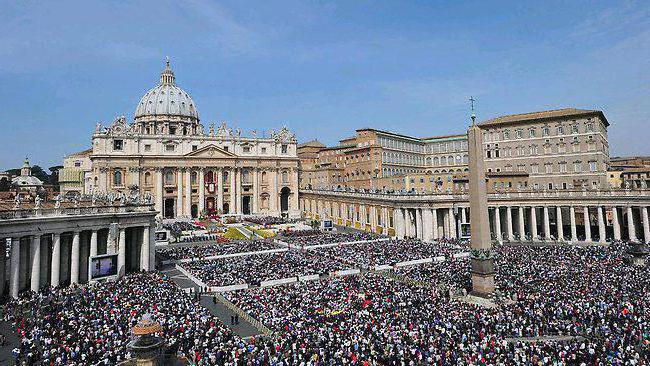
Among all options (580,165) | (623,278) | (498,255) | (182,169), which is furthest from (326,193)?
(623,278)

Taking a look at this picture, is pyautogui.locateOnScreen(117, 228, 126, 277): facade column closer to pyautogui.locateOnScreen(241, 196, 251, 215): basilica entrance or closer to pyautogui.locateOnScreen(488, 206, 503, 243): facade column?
pyautogui.locateOnScreen(488, 206, 503, 243): facade column

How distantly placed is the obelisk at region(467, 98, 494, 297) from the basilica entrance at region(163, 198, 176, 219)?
236ft

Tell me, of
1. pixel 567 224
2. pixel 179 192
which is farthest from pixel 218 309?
pixel 179 192

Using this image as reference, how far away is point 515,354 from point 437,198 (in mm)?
39307

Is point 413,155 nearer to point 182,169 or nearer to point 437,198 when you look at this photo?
point 437,198

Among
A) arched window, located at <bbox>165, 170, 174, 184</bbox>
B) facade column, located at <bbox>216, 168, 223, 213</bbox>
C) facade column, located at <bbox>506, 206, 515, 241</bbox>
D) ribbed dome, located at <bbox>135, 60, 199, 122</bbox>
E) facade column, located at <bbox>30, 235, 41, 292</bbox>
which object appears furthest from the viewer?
ribbed dome, located at <bbox>135, 60, 199, 122</bbox>

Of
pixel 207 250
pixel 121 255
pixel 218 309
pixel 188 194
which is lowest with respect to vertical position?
pixel 218 309

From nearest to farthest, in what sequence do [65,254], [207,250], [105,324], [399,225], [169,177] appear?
[105,324] < [65,254] < [207,250] < [399,225] < [169,177]

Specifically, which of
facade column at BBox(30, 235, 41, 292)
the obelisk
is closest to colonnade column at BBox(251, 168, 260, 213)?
facade column at BBox(30, 235, 41, 292)

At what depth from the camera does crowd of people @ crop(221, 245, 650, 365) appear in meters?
15.9

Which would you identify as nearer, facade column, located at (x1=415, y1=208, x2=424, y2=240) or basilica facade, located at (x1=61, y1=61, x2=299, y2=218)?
facade column, located at (x1=415, y1=208, x2=424, y2=240)

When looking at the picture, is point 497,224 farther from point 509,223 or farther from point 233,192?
point 233,192

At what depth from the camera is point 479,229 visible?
27.1 meters

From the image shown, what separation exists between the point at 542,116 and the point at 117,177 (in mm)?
74863
